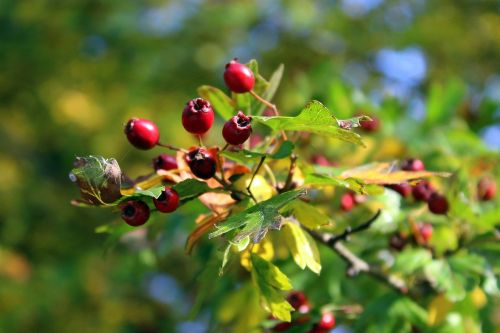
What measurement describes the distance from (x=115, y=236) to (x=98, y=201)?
31 centimetres

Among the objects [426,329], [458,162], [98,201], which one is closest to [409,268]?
[426,329]

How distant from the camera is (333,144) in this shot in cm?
216

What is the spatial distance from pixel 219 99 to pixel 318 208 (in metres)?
0.45

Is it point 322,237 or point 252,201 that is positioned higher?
point 252,201

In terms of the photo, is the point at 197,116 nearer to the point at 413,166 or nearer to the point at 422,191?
the point at 413,166

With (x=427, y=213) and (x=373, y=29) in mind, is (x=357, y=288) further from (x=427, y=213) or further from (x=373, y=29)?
(x=373, y=29)

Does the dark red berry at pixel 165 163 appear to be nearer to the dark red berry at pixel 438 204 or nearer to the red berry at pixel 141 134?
the red berry at pixel 141 134

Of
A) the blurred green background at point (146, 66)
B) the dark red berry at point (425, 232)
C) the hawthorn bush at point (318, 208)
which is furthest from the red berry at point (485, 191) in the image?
the blurred green background at point (146, 66)

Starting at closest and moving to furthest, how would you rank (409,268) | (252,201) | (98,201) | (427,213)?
1. (98,201)
2. (252,201)
3. (409,268)
4. (427,213)

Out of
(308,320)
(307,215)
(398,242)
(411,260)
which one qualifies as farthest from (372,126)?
(307,215)

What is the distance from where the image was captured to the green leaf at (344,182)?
114 cm

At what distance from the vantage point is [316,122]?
3.56ft

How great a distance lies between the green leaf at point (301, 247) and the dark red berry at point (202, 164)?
195 millimetres

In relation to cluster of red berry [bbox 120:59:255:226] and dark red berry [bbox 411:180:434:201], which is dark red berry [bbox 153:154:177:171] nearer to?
cluster of red berry [bbox 120:59:255:226]
